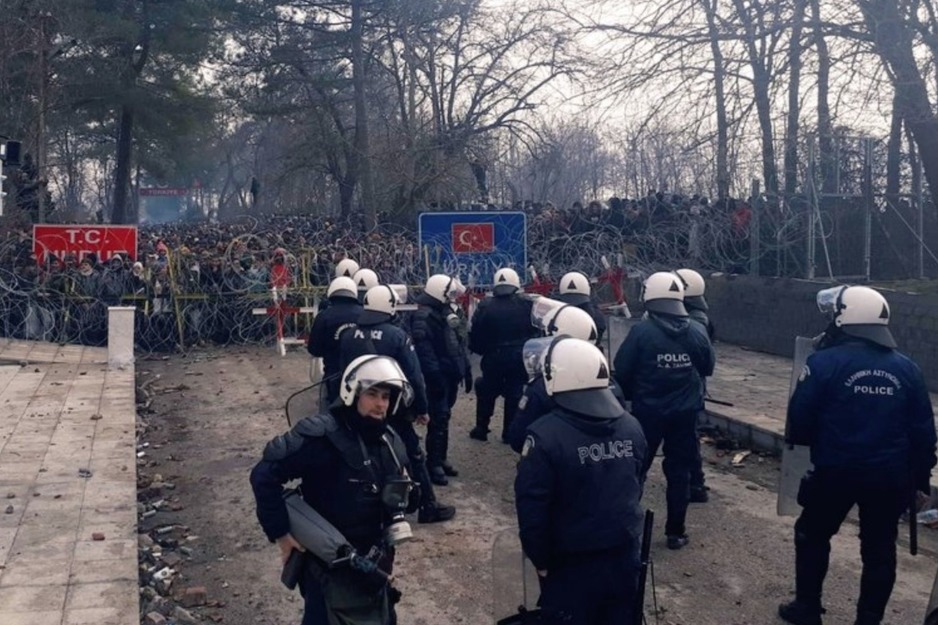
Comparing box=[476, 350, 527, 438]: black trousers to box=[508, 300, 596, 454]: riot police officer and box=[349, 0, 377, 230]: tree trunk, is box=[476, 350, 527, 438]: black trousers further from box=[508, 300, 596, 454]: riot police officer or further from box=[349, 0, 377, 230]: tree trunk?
box=[349, 0, 377, 230]: tree trunk

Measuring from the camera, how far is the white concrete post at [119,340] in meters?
15.4

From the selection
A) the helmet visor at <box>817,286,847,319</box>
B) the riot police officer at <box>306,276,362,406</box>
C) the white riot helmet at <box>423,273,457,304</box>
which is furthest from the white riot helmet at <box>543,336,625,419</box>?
the white riot helmet at <box>423,273,457,304</box>

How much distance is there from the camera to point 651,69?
16000 millimetres

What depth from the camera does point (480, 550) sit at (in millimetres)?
7371

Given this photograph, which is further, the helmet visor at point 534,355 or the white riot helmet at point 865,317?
the helmet visor at point 534,355

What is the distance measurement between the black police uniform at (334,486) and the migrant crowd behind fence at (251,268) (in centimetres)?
1223

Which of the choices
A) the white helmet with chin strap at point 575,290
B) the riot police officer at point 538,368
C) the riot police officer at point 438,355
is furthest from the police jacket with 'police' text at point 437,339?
the riot police officer at point 538,368

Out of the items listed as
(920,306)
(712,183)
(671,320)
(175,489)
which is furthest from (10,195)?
(671,320)

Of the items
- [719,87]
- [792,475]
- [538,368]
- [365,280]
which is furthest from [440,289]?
[719,87]

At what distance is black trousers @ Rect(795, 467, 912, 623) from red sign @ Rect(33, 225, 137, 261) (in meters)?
14.1

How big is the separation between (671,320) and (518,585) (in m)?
3.41

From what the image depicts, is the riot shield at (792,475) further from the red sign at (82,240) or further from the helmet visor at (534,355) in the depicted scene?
the red sign at (82,240)

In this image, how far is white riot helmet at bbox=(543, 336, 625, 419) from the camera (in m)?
4.18

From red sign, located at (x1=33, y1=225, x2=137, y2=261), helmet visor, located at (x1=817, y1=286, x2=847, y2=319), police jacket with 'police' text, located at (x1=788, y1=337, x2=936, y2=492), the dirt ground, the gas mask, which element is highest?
red sign, located at (x1=33, y1=225, x2=137, y2=261)
